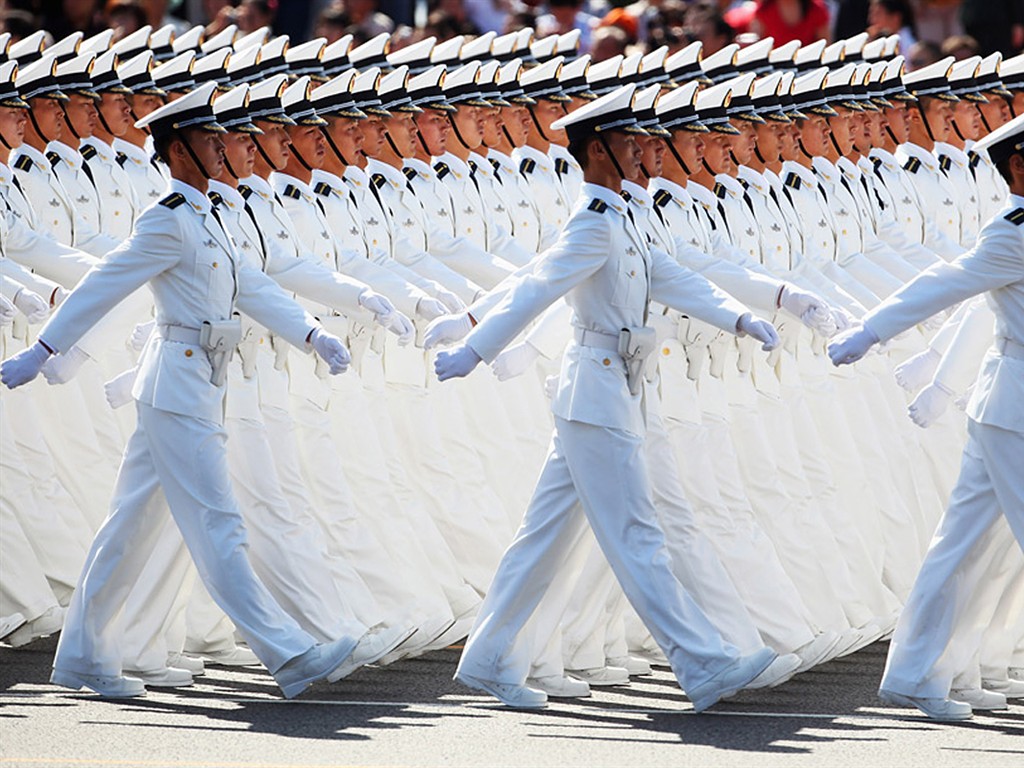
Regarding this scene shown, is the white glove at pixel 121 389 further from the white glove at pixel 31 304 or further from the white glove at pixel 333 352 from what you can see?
the white glove at pixel 333 352

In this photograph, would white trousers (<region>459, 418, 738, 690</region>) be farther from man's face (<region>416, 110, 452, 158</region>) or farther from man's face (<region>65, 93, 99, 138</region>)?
man's face (<region>65, 93, 99, 138</region>)

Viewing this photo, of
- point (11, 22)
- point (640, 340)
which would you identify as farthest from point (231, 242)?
point (11, 22)

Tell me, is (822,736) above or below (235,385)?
below

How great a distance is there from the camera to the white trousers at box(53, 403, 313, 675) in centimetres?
810

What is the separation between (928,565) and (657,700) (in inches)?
38.0

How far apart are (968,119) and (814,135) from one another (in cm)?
146

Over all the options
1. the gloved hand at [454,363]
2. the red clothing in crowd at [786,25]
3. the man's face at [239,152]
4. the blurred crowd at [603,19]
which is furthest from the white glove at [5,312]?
the red clothing in crowd at [786,25]

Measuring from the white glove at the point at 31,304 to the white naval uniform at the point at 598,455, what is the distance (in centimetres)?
174

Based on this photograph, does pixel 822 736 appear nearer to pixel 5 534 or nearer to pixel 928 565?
pixel 928 565

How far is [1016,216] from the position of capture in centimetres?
794

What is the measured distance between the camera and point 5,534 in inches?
357

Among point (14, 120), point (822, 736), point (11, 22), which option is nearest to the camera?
point (822, 736)

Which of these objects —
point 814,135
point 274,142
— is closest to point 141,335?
point 274,142

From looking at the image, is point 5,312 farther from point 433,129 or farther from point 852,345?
point 852,345
